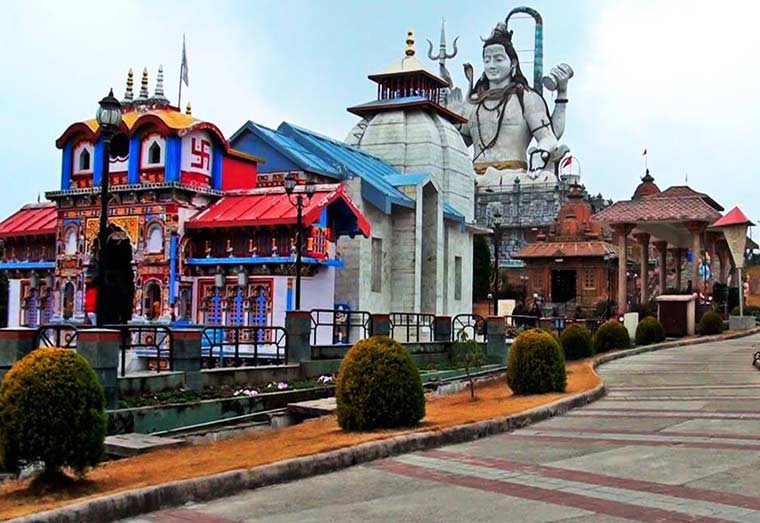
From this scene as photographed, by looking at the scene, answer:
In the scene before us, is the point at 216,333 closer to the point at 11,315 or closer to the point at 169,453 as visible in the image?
the point at 11,315

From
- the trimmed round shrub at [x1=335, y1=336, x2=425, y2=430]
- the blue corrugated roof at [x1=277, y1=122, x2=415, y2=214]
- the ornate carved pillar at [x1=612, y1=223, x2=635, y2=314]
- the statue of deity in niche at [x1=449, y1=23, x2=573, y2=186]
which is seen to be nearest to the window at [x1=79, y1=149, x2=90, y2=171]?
the blue corrugated roof at [x1=277, y1=122, x2=415, y2=214]

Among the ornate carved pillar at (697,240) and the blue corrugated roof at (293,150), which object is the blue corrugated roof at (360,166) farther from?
the ornate carved pillar at (697,240)

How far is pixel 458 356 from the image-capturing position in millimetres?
25000

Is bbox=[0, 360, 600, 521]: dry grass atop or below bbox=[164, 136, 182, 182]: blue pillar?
below

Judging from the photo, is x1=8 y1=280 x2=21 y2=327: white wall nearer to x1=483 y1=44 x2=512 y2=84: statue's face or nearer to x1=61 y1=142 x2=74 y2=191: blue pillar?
x1=61 y1=142 x2=74 y2=191: blue pillar

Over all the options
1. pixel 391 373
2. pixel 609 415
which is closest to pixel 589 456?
pixel 391 373

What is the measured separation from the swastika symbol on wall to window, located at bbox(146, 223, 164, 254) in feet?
7.10

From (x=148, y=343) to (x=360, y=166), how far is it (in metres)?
13.1

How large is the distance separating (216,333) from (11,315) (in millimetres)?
9335

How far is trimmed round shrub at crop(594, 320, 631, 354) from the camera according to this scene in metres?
29.6

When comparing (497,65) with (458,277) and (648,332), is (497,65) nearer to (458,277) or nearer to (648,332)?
(458,277)

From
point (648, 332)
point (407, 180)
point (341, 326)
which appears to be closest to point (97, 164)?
point (341, 326)

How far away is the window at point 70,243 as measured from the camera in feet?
89.9

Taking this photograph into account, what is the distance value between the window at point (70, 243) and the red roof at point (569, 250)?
35791mm
